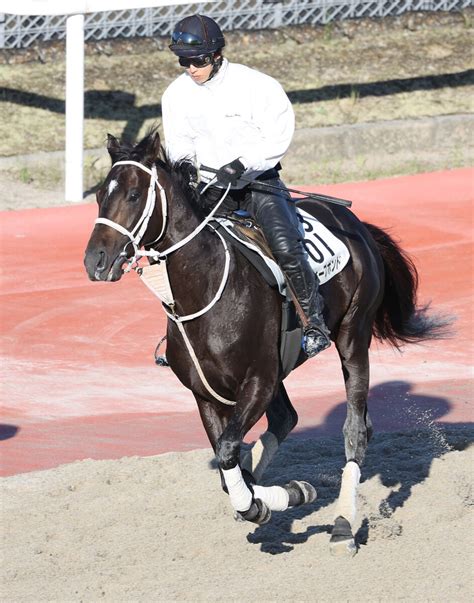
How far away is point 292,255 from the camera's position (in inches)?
258

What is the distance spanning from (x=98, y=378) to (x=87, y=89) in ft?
32.1

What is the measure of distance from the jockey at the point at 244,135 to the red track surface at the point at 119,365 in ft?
8.95

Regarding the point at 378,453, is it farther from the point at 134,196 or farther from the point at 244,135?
the point at 134,196

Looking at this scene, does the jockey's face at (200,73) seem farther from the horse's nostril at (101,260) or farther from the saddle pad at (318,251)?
the horse's nostril at (101,260)

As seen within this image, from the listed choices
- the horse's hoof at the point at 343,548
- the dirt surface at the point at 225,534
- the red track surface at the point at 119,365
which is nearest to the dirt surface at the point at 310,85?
the red track surface at the point at 119,365

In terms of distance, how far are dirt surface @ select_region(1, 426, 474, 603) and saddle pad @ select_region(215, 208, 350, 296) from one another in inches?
59.3

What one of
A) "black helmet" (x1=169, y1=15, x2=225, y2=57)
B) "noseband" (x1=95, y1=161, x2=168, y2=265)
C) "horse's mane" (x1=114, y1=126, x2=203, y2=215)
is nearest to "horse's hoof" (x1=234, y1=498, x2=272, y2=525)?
"noseband" (x1=95, y1=161, x2=168, y2=265)

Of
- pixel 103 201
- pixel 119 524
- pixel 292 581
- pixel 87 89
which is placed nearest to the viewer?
pixel 103 201

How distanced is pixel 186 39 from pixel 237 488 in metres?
2.42

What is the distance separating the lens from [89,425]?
370 inches

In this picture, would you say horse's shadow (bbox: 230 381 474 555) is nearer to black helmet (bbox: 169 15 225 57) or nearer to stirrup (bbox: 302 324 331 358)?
stirrup (bbox: 302 324 331 358)

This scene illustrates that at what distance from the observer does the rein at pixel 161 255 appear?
565cm

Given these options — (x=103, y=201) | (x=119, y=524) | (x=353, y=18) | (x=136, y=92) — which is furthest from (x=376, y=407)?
(x=353, y=18)

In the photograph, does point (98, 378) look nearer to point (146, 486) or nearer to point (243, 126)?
point (146, 486)
